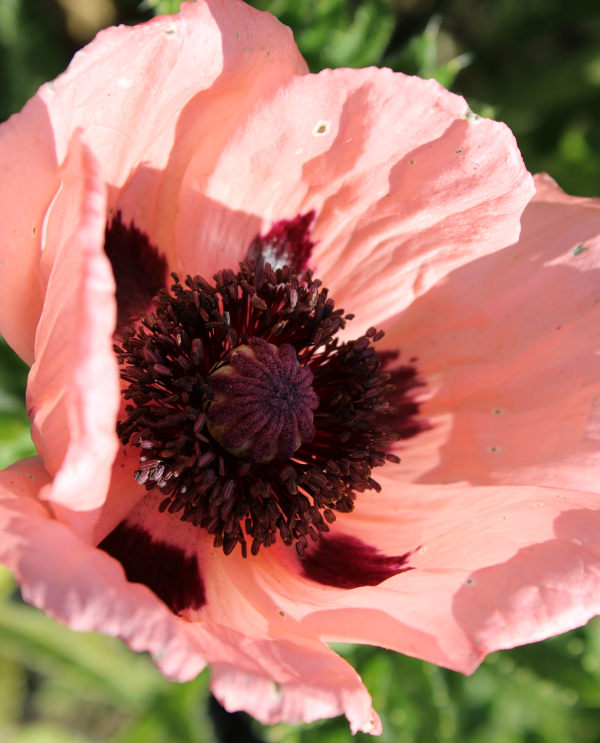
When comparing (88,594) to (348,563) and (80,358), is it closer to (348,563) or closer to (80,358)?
(80,358)

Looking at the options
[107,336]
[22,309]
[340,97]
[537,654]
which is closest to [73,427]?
[107,336]

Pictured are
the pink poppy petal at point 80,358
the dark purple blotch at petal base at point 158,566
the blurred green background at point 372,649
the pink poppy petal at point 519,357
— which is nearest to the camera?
the pink poppy petal at point 80,358

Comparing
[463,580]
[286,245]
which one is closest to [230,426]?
[286,245]

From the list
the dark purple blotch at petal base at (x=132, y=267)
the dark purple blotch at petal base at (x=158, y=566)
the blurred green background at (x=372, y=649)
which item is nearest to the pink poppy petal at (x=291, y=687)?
the dark purple blotch at petal base at (x=158, y=566)

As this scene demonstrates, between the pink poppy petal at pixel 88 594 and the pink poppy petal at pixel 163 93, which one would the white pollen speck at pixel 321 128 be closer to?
the pink poppy petal at pixel 163 93

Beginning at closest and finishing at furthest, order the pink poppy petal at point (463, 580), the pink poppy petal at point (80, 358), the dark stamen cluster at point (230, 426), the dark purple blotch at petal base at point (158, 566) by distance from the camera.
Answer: the pink poppy petal at point (80, 358), the pink poppy petal at point (463, 580), the dark purple blotch at petal base at point (158, 566), the dark stamen cluster at point (230, 426)

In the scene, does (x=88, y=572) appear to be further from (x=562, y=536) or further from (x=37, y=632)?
(x=37, y=632)
